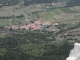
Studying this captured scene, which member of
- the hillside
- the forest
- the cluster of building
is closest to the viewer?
the forest

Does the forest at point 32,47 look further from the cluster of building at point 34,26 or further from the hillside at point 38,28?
the cluster of building at point 34,26

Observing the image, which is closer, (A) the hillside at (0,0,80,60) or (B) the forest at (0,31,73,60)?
(B) the forest at (0,31,73,60)

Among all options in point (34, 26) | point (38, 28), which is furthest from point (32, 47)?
point (34, 26)

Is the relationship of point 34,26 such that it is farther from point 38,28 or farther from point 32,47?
point 32,47

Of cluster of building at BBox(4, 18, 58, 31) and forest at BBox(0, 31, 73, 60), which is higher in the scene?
forest at BBox(0, 31, 73, 60)

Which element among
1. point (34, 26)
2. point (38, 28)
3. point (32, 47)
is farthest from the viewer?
point (34, 26)

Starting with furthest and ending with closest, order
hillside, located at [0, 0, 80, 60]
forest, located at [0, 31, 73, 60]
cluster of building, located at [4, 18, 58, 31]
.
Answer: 1. cluster of building, located at [4, 18, 58, 31]
2. hillside, located at [0, 0, 80, 60]
3. forest, located at [0, 31, 73, 60]

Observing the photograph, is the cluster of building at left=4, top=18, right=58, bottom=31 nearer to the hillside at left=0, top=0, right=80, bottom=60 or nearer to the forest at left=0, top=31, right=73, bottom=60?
the hillside at left=0, top=0, right=80, bottom=60

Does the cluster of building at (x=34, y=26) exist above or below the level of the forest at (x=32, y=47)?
below

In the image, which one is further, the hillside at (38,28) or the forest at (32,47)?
the hillside at (38,28)

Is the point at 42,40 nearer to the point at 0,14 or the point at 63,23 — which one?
the point at 63,23

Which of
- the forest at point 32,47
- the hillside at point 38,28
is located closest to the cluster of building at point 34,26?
the hillside at point 38,28

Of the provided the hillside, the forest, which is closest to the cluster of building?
the hillside
